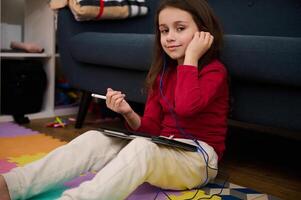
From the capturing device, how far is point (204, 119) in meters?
1.02

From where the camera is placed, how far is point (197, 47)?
0.98 m

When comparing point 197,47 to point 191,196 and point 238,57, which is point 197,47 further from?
point 191,196

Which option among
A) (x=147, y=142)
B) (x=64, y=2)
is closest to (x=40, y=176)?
(x=147, y=142)

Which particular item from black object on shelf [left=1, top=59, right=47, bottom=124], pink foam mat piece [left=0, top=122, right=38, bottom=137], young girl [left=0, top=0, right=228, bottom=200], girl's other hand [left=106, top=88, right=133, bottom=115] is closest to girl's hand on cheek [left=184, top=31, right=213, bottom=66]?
young girl [left=0, top=0, right=228, bottom=200]

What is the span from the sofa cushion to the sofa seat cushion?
0.31 m

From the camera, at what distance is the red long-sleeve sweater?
94cm

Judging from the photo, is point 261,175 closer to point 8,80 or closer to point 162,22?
point 162,22

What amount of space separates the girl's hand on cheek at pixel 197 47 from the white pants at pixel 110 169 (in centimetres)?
23

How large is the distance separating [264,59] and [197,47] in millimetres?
182

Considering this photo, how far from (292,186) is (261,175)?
116mm

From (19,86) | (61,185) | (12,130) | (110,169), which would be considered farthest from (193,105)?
(19,86)

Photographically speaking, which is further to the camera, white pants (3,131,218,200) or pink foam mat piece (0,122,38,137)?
pink foam mat piece (0,122,38,137)

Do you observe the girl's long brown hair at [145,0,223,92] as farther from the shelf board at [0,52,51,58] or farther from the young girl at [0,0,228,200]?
the shelf board at [0,52,51,58]

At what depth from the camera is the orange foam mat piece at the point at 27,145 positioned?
132 centimetres
